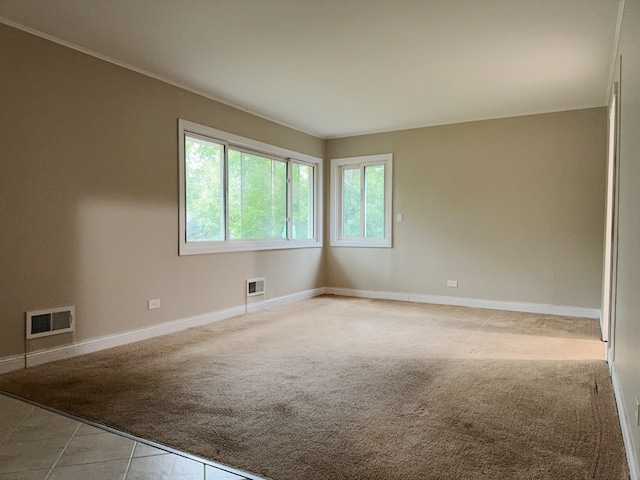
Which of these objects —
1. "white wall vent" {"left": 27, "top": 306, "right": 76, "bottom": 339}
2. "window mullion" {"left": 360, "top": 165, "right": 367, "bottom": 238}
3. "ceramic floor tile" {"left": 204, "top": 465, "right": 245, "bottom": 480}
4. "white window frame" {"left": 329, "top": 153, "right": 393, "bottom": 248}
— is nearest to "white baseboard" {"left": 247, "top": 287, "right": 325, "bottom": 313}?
"white window frame" {"left": 329, "top": 153, "right": 393, "bottom": 248}

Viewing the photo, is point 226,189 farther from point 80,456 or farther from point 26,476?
point 26,476

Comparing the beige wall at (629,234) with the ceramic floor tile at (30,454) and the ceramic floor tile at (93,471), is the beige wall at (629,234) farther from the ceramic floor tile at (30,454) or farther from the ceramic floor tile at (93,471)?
the ceramic floor tile at (30,454)

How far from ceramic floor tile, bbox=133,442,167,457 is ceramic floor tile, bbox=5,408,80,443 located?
43 cm

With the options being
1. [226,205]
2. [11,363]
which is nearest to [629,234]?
[226,205]

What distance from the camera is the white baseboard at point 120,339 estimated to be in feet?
10.9

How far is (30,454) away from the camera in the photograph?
2066mm

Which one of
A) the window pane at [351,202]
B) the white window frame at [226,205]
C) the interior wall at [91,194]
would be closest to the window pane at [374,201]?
the window pane at [351,202]

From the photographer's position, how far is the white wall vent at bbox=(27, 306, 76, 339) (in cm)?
339

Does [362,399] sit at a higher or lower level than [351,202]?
lower

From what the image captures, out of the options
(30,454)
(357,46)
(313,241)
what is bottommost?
(30,454)

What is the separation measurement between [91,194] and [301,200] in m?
3.46

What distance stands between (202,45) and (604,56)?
3.38 meters

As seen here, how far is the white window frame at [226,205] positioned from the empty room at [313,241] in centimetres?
4

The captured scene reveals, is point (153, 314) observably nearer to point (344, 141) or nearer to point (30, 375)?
point (30, 375)
